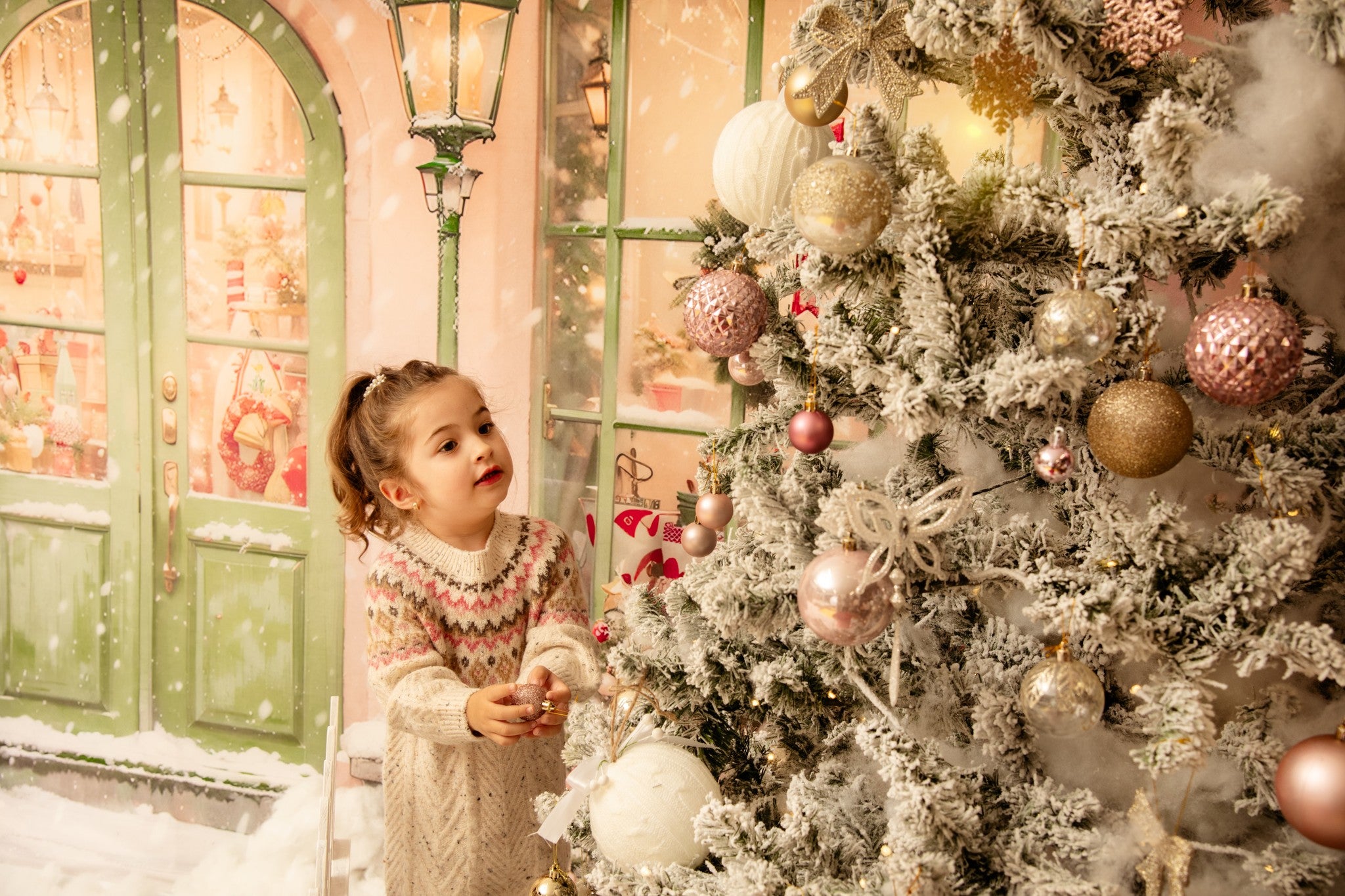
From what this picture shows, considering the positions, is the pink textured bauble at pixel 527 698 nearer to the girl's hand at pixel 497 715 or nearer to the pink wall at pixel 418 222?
the girl's hand at pixel 497 715

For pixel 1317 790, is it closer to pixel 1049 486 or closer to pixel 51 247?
pixel 1049 486

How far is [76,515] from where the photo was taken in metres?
2.29

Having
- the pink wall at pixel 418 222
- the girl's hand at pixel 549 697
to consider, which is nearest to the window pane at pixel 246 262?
the pink wall at pixel 418 222

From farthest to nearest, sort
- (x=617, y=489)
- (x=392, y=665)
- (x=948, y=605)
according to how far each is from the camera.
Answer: (x=617, y=489) → (x=392, y=665) → (x=948, y=605)

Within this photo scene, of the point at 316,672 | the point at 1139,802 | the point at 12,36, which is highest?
the point at 12,36

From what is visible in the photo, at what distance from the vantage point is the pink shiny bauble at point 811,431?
92 centimetres

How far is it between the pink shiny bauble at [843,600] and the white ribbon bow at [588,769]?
0.36m

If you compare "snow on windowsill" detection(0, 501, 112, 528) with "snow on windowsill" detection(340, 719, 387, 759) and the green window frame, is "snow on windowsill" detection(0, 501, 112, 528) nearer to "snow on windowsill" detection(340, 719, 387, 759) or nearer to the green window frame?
"snow on windowsill" detection(340, 719, 387, 759)

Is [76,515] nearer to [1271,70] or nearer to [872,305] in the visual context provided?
[872,305]

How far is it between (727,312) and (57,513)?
82.9 inches

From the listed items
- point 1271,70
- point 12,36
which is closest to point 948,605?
point 1271,70

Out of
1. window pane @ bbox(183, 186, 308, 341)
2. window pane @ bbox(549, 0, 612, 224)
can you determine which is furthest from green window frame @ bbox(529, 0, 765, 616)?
window pane @ bbox(183, 186, 308, 341)

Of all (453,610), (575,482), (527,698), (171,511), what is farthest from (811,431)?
(171,511)

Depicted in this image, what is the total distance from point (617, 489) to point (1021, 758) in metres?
1.28
